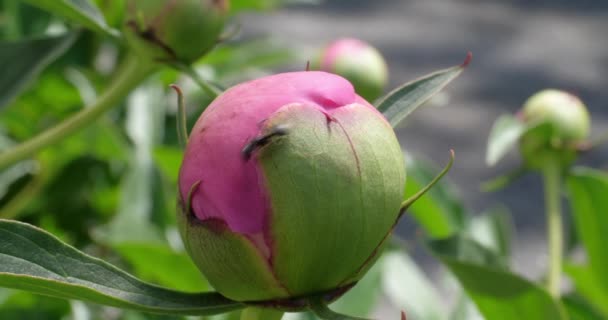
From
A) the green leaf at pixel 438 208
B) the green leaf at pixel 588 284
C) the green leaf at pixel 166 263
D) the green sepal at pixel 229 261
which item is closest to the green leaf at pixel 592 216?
the green leaf at pixel 588 284

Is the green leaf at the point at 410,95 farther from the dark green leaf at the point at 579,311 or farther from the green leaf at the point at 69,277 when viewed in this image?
the dark green leaf at the point at 579,311

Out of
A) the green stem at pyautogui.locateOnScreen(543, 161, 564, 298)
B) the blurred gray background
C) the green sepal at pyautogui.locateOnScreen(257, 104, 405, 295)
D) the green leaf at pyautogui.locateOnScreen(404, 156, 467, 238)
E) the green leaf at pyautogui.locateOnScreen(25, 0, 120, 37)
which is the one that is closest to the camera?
the green sepal at pyautogui.locateOnScreen(257, 104, 405, 295)

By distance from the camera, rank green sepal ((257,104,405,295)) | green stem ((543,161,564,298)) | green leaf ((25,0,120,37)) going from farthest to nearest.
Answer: green stem ((543,161,564,298)) → green leaf ((25,0,120,37)) → green sepal ((257,104,405,295))

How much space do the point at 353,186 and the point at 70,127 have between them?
0.90 ft

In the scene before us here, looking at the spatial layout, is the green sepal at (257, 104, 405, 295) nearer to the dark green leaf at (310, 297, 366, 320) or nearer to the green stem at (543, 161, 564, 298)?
the dark green leaf at (310, 297, 366, 320)

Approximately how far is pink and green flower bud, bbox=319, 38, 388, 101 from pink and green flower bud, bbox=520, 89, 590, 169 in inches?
4.8

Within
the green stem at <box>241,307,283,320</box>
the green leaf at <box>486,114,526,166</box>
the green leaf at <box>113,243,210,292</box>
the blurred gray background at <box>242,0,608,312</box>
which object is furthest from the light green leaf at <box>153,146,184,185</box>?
the blurred gray background at <box>242,0,608,312</box>

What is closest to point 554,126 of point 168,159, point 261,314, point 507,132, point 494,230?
point 507,132

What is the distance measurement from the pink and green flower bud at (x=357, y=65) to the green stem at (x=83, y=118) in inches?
7.4

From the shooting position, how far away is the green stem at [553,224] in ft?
2.26

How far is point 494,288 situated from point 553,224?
17cm

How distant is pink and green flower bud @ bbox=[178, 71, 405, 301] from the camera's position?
0.38 m

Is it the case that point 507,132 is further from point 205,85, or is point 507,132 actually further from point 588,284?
point 205,85

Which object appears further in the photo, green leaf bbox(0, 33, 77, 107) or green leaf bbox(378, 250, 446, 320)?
green leaf bbox(378, 250, 446, 320)
